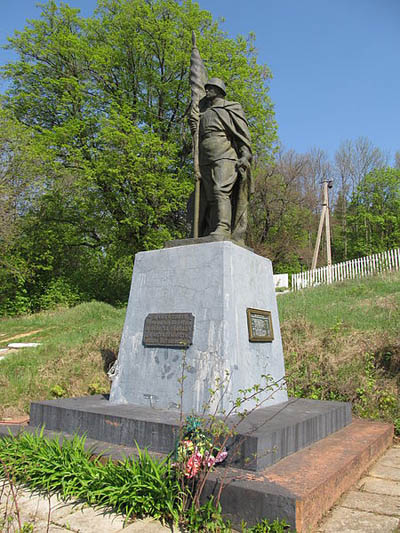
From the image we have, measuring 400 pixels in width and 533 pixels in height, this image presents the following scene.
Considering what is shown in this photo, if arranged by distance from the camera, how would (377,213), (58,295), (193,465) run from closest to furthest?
(193,465) → (58,295) → (377,213)

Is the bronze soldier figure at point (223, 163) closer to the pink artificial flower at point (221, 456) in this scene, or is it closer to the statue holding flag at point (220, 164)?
the statue holding flag at point (220, 164)

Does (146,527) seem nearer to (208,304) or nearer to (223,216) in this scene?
(208,304)

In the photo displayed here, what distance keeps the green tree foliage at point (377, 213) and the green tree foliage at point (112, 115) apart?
712 inches

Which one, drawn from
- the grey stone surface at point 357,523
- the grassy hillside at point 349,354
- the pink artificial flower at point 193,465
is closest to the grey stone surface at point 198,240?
the grassy hillside at point 349,354

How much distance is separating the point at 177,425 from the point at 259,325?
1598mm

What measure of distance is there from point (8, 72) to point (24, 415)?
57.4ft

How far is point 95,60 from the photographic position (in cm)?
1880

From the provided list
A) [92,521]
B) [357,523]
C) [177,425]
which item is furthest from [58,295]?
[357,523]

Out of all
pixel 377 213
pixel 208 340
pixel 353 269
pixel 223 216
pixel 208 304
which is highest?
pixel 377 213

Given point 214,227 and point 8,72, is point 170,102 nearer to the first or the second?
point 8,72

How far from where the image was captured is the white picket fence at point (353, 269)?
59.6 ft

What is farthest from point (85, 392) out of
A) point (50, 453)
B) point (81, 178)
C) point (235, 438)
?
point (81, 178)

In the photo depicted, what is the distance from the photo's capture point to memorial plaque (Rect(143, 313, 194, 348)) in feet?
14.8

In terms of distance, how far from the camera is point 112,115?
17.5 metres
